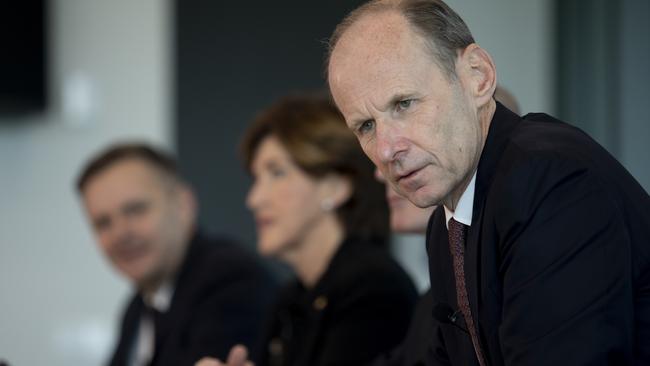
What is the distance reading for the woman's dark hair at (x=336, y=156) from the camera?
110 inches

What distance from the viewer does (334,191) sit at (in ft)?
9.36

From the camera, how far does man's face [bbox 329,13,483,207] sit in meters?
1.35

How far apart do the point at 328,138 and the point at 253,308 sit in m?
0.70

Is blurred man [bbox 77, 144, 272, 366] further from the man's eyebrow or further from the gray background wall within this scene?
the man's eyebrow

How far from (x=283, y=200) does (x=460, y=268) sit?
59.1 inches

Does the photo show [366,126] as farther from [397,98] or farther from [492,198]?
[492,198]

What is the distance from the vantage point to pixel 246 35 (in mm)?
4523

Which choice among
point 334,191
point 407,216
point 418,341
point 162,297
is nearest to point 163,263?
point 162,297

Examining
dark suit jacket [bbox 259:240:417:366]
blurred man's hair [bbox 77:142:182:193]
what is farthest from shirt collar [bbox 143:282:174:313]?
dark suit jacket [bbox 259:240:417:366]

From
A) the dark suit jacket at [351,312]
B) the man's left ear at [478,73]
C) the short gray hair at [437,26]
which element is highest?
the short gray hair at [437,26]

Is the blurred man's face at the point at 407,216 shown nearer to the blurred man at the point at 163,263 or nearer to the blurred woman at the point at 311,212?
the blurred woman at the point at 311,212

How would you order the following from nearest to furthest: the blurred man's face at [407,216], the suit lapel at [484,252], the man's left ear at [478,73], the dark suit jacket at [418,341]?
the suit lapel at [484,252], the man's left ear at [478,73], the dark suit jacket at [418,341], the blurred man's face at [407,216]

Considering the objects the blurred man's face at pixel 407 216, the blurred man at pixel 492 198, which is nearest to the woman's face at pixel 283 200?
the blurred man's face at pixel 407 216

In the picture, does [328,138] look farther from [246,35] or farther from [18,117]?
[18,117]
